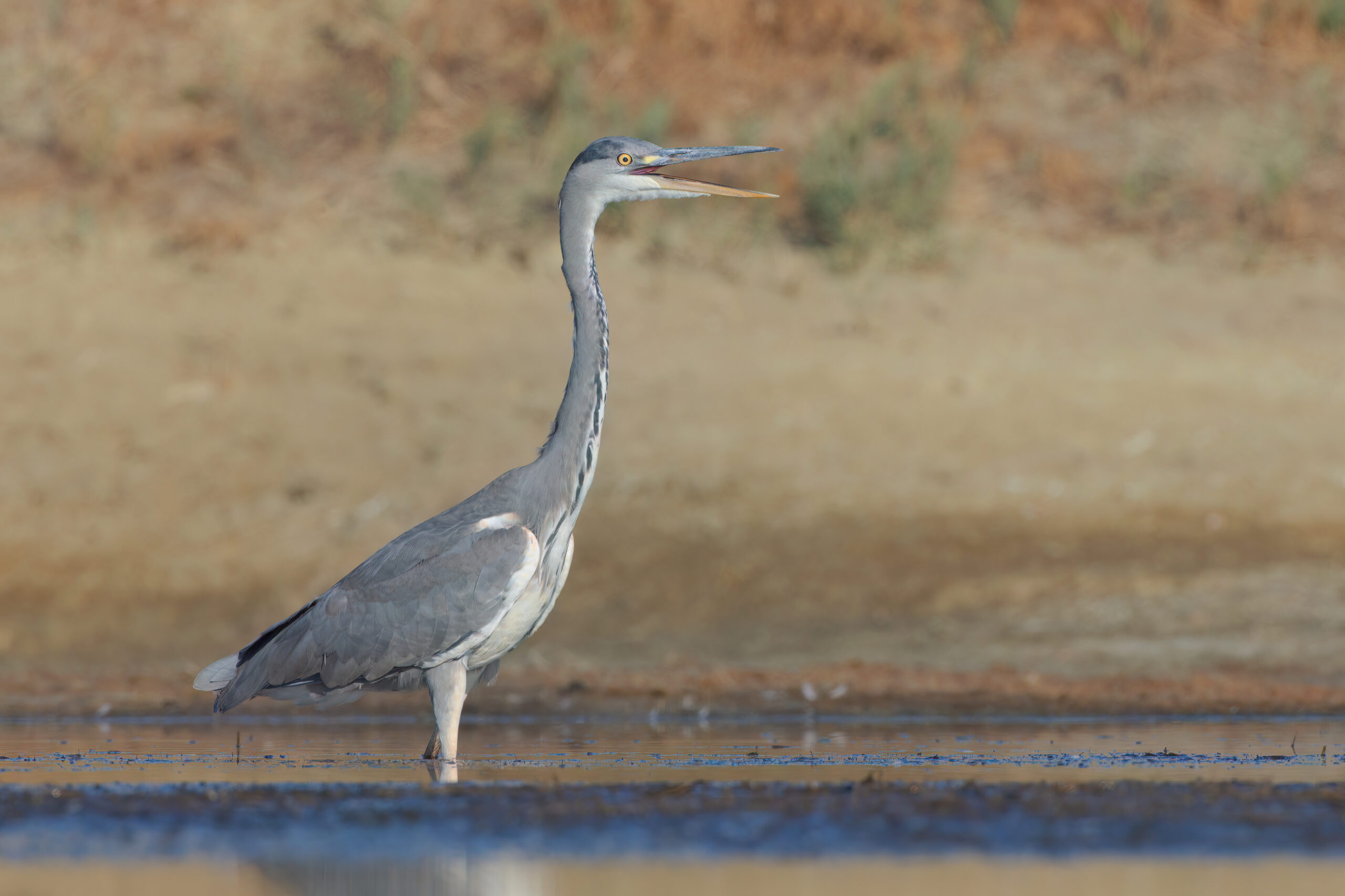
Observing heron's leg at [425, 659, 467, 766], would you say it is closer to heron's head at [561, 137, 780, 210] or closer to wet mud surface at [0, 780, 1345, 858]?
wet mud surface at [0, 780, 1345, 858]

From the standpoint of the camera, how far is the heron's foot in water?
24.8 feet

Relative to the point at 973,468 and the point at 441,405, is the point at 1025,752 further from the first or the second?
the point at 441,405

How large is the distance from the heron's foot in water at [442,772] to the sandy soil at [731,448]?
10.6ft

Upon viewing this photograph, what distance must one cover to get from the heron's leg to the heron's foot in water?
0.05 m

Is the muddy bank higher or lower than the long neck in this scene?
lower

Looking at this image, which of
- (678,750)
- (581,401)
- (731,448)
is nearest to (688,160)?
(581,401)

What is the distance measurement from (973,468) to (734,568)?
2.08 metres

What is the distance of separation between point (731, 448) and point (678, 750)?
19.4 ft

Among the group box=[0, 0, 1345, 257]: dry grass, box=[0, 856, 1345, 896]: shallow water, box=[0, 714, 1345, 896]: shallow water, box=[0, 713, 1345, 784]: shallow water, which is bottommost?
box=[0, 856, 1345, 896]: shallow water

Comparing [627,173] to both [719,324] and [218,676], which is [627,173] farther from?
[719,324]

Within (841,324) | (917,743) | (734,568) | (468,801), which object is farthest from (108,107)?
(468,801)

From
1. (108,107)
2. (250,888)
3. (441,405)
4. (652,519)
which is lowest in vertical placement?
(250,888)

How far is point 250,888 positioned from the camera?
5.78m

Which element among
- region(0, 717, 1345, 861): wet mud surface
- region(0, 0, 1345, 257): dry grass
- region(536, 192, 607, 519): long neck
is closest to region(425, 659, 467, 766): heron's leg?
region(0, 717, 1345, 861): wet mud surface
